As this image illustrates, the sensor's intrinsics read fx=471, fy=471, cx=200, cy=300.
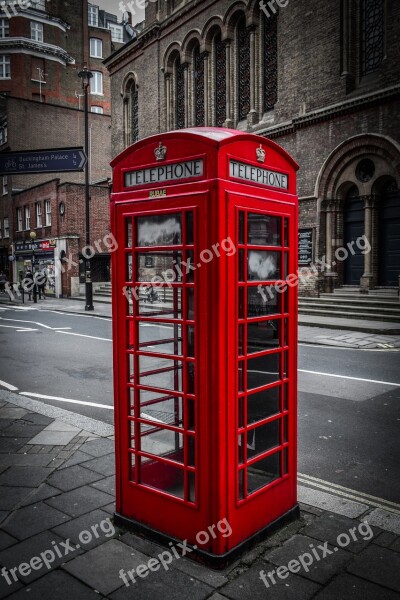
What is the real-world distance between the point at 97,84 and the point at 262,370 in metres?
54.8

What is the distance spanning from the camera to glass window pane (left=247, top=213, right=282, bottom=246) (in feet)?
9.86

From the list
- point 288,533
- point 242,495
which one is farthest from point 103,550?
point 288,533

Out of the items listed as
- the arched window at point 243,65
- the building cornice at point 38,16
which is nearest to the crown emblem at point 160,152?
the arched window at point 243,65

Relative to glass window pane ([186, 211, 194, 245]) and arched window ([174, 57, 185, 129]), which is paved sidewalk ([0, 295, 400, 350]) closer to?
glass window pane ([186, 211, 194, 245])

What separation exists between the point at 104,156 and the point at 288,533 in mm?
43729

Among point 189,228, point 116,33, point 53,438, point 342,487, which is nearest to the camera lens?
point 189,228

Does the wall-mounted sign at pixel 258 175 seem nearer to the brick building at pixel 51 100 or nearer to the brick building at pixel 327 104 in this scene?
the brick building at pixel 327 104

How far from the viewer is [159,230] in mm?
3045

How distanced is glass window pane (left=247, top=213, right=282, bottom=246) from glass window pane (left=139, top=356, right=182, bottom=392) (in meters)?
1.06

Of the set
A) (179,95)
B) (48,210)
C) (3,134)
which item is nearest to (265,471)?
(179,95)

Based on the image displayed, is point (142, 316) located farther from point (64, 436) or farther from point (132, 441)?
point (64, 436)

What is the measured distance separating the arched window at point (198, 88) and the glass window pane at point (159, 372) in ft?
77.5

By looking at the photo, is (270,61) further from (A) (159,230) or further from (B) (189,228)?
(B) (189,228)

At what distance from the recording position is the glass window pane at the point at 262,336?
10.3ft
